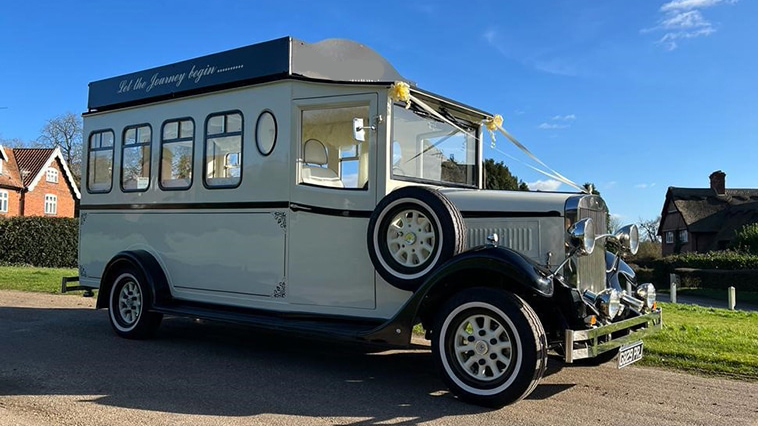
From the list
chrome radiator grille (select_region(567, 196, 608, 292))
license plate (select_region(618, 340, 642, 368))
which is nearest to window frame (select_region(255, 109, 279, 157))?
chrome radiator grille (select_region(567, 196, 608, 292))

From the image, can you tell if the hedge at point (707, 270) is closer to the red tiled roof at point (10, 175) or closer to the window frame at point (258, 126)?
the window frame at point (258, 126)

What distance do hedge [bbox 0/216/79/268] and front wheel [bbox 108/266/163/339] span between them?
716 inches

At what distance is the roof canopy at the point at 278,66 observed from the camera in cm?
648

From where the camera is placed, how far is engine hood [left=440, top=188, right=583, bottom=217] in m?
5.39

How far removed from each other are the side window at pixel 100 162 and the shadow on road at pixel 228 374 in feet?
6.65

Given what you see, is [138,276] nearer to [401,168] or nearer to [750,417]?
[401,168]

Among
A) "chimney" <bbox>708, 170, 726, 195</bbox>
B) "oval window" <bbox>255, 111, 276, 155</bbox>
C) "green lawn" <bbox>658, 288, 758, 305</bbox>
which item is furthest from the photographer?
"chimney" <bbox>708, 170, 726, 195</bbox>

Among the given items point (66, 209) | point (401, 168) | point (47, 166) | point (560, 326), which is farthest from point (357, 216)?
point (66, 209)

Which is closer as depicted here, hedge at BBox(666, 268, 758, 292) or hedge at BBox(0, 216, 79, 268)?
hedge at BBox(0, 216, 79, 268)

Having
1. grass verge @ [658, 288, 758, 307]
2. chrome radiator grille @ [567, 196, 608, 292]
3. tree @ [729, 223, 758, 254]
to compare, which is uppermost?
→ tree @ [729, 223, 758, 254]

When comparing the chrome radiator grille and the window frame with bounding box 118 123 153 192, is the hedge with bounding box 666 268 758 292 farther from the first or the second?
the window frame with bounding box 118 123 153 192

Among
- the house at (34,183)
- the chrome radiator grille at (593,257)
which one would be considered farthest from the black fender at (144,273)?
the house at (34,183)

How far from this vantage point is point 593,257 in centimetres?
576

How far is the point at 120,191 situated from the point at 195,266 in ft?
6.10
